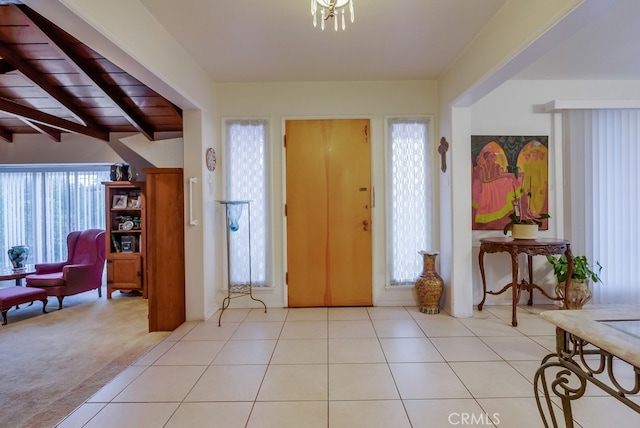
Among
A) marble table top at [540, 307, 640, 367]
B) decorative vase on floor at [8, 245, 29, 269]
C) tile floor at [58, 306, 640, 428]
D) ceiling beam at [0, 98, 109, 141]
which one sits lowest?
tile floor at [58, 306, 640, 428]

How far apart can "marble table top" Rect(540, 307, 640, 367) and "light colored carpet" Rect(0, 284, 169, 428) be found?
8.62 feet

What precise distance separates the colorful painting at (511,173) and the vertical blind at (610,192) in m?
0.36

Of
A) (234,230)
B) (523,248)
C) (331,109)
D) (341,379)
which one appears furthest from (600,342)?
(331,109)

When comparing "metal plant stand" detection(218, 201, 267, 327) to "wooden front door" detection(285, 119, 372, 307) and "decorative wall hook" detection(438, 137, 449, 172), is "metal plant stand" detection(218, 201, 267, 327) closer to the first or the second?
"wooden front door" detection(285, 119, 372, 307)

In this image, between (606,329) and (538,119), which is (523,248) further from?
(606,329)

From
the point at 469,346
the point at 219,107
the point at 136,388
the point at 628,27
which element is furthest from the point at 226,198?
the point at 628,27

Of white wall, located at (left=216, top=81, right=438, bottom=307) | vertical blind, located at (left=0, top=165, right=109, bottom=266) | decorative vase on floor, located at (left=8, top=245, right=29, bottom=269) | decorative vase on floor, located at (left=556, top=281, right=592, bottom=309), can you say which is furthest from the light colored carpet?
decorative vase on floor, located at (left=556, top=281, right=592, bottom=309)

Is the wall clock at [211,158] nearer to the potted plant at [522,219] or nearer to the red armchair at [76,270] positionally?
the red armchair at [76,270]

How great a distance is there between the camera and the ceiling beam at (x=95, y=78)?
8.87 feet

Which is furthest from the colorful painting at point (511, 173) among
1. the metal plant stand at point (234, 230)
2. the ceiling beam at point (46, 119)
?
the ceiling beam at point (46, 119)

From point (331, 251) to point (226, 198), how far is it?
1.37 m

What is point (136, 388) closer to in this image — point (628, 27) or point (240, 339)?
point (240, 339)

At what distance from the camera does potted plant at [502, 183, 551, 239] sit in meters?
3.26

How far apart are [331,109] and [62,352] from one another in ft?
11.8
